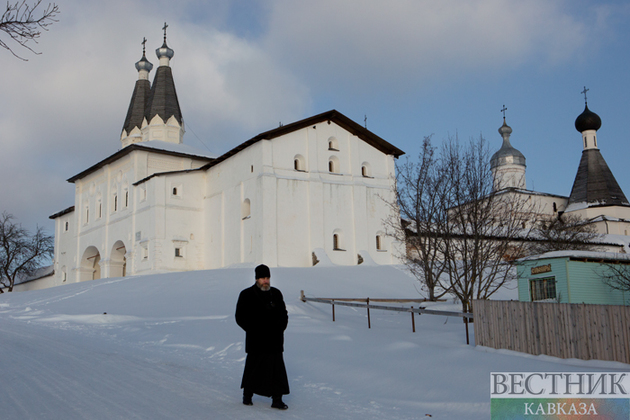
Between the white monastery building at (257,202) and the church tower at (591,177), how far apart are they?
1222 inches

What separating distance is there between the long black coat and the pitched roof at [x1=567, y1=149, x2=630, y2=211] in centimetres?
5761

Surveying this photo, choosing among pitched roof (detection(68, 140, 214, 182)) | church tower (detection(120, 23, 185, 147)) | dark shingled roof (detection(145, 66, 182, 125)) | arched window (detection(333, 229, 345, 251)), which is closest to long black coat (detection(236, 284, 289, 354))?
arched window (detection(333, 229, 345, 251))

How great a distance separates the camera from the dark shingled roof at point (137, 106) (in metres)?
48.8

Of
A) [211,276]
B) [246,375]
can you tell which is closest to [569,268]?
[246,375]

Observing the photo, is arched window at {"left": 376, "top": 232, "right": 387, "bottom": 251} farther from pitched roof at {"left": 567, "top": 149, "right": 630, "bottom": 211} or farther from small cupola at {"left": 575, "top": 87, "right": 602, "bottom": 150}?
small cupola at {"left": 575, "top": 87, "right": 602, "bottom": 150}

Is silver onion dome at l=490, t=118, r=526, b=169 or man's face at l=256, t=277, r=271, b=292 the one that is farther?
silver onion dome at l=490, t=118, r=526, b=169

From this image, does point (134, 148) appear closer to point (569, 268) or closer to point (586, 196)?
point (569, 268)

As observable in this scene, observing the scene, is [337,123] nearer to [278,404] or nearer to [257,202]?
[257,202]

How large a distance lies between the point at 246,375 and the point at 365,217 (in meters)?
27.5

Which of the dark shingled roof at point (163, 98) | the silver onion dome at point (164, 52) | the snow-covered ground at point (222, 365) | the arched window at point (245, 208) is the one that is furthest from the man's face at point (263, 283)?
the silver onion dome at point (164, 52)

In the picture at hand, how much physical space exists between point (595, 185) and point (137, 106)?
1763 inches

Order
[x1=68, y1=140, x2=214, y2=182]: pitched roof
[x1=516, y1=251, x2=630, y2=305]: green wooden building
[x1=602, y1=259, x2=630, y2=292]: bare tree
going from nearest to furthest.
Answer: [x1=516, y1=251, x2=630, y2=305]: green wooden building
[x1=602, y1=259, x2=630, y2=292]: bare tree
[x1=68, y1=140, x2=214, y2=182]: pitched roof

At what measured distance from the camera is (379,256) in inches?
1345

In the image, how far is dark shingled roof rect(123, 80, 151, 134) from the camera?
48781 millimetres
